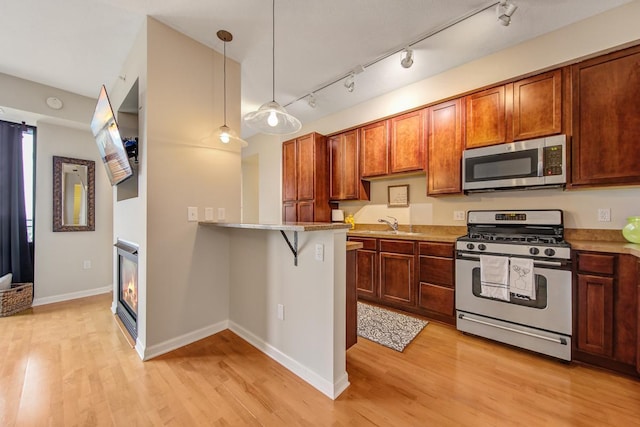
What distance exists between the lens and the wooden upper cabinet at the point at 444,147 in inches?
111

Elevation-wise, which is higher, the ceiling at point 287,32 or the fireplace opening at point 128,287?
the ceiling at point 287,32

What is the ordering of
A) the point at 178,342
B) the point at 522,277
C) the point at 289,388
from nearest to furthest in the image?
the point at 289,388 < the point at 522,277 < the point at 178,342

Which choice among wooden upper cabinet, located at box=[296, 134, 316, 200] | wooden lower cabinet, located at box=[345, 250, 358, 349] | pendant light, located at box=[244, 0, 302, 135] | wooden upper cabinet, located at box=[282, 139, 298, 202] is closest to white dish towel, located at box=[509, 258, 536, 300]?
wooden lower cabinet, located at box=[345, 250, 358, 349]

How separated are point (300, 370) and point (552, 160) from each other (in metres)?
2.85

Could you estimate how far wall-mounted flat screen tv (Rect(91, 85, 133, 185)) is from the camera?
2.13 meters

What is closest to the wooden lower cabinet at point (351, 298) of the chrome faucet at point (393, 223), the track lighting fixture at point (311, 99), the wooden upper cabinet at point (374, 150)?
the chrome faucet at point (393, 223)

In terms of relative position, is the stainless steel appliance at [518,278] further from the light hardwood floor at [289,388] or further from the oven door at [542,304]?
the light hardwood floor at [289,388]

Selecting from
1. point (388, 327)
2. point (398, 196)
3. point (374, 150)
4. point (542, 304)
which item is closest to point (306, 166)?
point (374, 150)

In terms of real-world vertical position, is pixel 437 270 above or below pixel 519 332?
above

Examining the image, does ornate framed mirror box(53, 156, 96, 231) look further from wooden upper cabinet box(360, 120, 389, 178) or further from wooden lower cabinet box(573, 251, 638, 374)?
wooden lower cabinet box(573, 251, 638, 374)

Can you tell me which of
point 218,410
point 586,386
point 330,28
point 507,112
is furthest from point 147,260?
point 507,112

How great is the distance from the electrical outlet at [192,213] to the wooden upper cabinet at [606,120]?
3.46 metres

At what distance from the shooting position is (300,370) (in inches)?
71.4

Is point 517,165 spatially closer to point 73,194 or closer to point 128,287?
point 128,287
